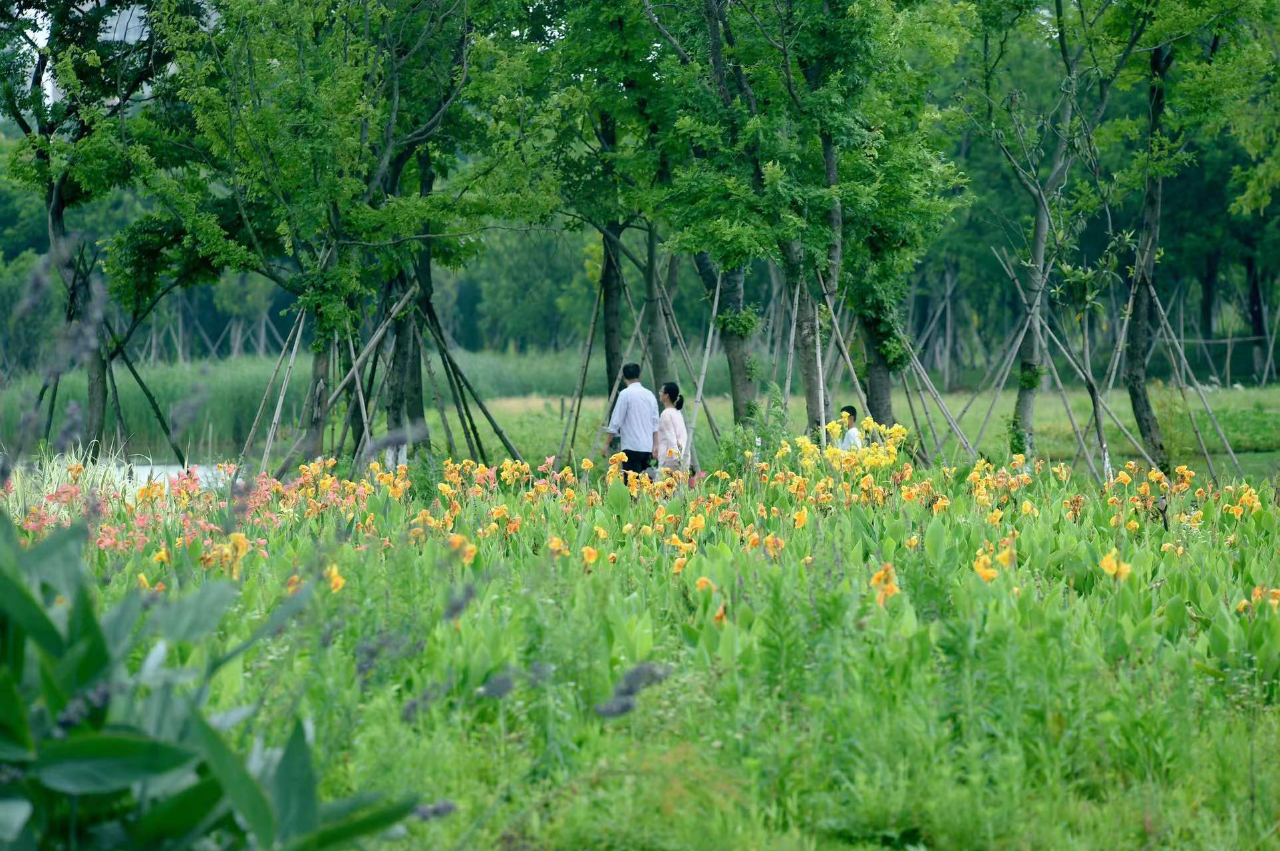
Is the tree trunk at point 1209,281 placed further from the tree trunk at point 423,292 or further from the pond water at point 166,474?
the pond water at point 166,474

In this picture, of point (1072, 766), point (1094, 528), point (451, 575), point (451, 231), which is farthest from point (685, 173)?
point (1072, 766)

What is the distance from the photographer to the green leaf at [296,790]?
2992 mm

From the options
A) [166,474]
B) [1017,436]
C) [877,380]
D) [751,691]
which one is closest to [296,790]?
[751,691]

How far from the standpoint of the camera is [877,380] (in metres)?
14.5

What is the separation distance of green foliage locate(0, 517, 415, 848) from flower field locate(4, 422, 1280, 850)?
0.20m

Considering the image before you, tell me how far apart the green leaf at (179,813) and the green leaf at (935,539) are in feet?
13.0

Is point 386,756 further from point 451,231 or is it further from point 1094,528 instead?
point 451,231

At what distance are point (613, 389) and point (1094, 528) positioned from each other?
7544mm

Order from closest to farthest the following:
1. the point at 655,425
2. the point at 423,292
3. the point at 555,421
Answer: the point at 655,425 < the point at 423,292 < the point at 555,421

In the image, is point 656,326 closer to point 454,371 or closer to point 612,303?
point 612,303

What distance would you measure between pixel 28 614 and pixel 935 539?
4524 millimetres

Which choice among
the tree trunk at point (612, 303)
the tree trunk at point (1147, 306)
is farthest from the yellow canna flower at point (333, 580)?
the tree trunk at point (1147, 306)

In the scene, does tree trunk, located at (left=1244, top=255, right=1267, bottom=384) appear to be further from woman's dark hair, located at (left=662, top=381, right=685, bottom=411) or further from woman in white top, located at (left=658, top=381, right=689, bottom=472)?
woman in white top, located at (left=658, top=381, right=689, bottom=472)

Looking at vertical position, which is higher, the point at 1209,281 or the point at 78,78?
the point at 78,78
